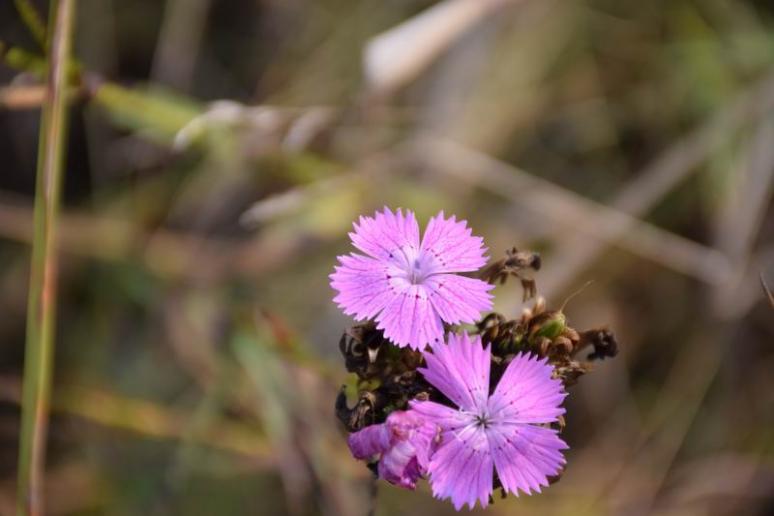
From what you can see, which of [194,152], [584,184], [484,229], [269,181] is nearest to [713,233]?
[584,184]

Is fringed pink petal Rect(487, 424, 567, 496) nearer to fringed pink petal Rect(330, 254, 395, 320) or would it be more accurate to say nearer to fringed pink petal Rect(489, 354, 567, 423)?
fringed pink petal Rect(489, 354, 567, 423)

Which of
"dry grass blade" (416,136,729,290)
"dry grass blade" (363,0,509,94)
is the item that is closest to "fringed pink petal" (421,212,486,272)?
"dry grass blade" (363,0,509,94)

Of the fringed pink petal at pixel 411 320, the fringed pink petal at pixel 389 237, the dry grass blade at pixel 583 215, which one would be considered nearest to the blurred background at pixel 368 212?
the dry grass blade at pixel 583 215

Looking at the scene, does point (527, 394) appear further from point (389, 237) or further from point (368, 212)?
point (368, 212)

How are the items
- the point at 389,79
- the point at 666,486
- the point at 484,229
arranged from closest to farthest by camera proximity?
the point at 389,79 < the point at 666,486 < the point at 484,229

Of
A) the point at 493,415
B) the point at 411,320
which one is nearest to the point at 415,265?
the point at 411,320

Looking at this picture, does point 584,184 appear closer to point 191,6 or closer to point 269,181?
point 269,181
